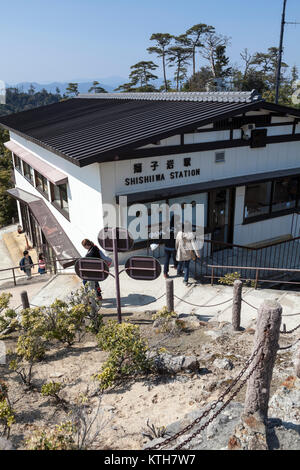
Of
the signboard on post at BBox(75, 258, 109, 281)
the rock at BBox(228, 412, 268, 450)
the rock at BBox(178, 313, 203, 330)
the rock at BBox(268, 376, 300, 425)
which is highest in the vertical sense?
the signboard on post at BBox(75, 258, 109, 281)

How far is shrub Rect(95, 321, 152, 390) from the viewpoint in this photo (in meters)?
5.72

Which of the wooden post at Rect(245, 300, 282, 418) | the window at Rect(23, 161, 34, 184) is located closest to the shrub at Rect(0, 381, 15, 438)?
the wooden post at Rect(245, 300, 282, 418)

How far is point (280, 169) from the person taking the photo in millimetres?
13109

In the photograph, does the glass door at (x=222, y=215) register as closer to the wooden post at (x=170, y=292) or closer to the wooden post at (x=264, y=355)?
the wooden post at (x=170, y=292)

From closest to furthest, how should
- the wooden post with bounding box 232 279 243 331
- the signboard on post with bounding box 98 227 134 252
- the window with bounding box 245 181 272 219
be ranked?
the signboard on post with bounding box 98 227 134 252
the wooden post with bounding box 232 279 243 331
the window with bounding box 245 181 272 219

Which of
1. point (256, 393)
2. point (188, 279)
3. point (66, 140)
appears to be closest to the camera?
point (256, 393)

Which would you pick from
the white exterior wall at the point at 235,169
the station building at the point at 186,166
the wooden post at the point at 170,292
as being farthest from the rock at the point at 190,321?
the white exterior wall at the point at 235,169

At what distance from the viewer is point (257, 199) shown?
13.0 meters

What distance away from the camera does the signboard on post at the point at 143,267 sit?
6.34 meters

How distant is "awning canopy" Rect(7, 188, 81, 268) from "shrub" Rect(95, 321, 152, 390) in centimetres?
526

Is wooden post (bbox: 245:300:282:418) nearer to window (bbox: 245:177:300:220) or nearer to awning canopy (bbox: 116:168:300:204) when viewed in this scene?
awning canopy (bbox: 116:168:300:204)
